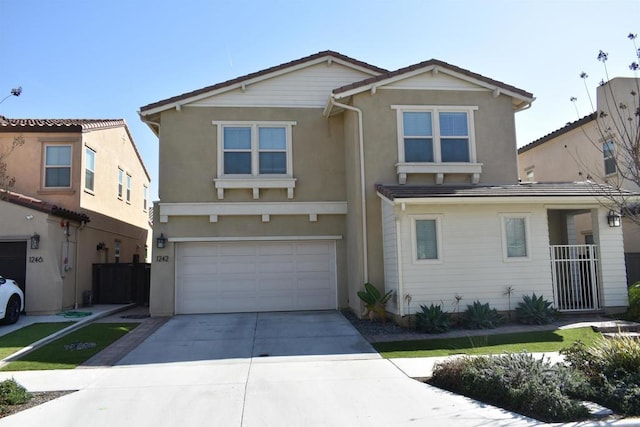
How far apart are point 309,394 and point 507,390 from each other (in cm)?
264

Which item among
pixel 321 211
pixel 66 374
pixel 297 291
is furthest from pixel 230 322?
pixel 66 374

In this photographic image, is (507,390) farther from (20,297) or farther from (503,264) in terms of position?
(20,297)

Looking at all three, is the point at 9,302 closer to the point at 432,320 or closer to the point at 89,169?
the point at 89,169

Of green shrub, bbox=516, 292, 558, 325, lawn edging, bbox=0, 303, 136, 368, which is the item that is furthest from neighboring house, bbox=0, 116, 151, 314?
green shrub, bbox=516, 292, 558, 325

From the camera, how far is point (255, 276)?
14.7 m

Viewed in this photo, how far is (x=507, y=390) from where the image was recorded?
6445 millimetres

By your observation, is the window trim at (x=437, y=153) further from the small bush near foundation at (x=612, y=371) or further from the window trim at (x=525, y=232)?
the small bush near foundation at (x=612, y=371)

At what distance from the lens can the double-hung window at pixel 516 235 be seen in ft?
40.2

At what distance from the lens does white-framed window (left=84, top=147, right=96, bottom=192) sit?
17.1 metres

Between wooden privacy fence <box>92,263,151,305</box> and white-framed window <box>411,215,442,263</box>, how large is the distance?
9.77 meters

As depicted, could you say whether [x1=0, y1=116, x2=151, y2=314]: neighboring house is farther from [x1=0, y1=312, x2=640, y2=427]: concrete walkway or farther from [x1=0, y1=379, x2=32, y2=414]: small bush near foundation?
[x1=0, y1=379, x2=32, y2=414]: small bush near foundation

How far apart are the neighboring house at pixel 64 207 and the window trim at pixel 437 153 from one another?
33.0 ft

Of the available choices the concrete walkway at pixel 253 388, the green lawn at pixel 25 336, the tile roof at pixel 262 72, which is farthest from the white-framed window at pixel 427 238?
the green lawn at pixel 25 336

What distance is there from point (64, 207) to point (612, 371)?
16.0 metres
